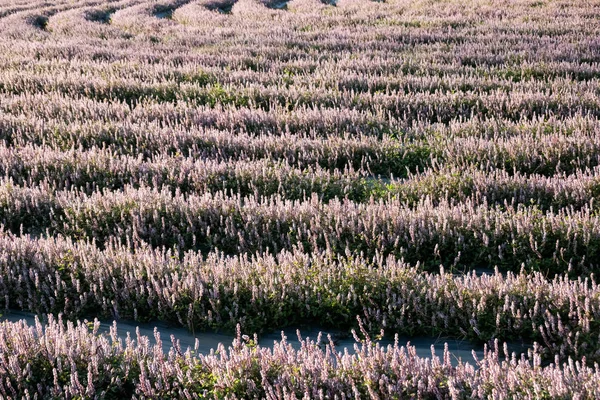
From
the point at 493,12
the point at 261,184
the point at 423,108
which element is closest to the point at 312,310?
the point at 261,184

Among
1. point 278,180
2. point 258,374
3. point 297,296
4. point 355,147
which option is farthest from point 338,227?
point 355,147

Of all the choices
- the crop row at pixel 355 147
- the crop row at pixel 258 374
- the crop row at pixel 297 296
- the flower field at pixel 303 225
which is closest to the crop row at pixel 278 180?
the flower field at pixel 303 225

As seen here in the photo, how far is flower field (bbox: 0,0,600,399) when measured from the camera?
10.2ft

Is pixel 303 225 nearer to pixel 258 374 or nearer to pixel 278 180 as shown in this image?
pixel 278 180

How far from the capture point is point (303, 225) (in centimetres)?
501

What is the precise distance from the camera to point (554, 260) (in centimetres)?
464

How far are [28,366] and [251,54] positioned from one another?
1177cm

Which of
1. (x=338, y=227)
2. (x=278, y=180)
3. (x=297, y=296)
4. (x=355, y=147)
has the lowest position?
(x=297, y=296)

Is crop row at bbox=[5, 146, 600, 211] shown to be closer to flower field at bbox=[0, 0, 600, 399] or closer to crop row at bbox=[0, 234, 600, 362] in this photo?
flower field at bbox=[0, 0, 600, 399]

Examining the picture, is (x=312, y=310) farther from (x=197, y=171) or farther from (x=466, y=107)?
(x=466, y=107)

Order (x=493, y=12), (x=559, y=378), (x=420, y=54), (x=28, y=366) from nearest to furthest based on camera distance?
(x=559, y=378), (x=28, y=366), (x=420, y=54), (x=493, y=12)

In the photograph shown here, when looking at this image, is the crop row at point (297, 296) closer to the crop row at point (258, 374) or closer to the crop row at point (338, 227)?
the crop row at point (338, 227)

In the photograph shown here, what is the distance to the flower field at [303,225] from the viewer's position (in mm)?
→ 3117

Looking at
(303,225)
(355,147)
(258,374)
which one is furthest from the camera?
(355,147)
